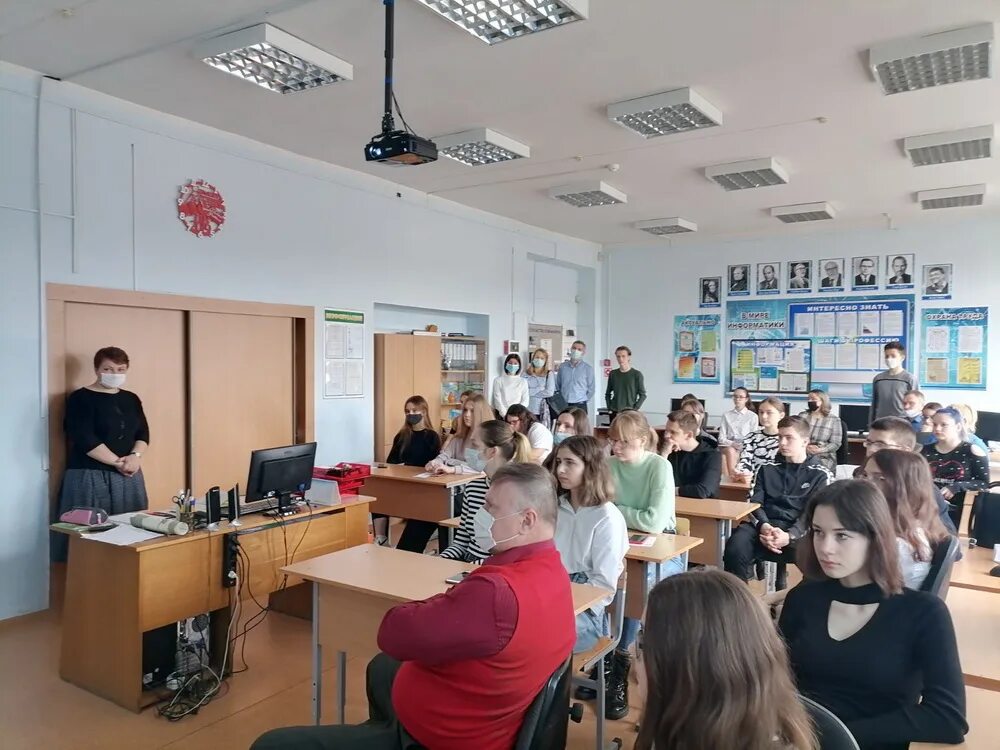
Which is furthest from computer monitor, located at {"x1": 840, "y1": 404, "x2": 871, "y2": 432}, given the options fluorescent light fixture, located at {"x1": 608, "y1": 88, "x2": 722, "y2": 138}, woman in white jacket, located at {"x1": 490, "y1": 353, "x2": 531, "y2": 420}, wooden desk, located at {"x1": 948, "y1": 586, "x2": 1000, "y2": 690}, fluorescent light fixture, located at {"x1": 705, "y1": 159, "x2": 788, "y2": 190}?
wooden desk, located at {"x1": 948, "y1": 586, "x2": 1000, "y2": 690}

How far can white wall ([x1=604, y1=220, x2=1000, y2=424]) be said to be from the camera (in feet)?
27.0

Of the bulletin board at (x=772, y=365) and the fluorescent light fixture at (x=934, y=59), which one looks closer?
the fluorescent light fixture at (x=934, y=59)

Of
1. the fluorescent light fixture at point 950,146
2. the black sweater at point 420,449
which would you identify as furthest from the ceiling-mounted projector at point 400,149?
the fluorescent light fixture at point 950,146

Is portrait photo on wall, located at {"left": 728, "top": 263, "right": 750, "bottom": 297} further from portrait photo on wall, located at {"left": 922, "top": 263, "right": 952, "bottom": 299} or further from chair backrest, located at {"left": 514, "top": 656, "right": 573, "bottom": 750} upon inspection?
chair backrest, located at {"left": 514, "top": 656, "right": 573, "bottom": 750}

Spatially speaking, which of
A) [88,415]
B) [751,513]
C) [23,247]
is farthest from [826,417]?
[23,247]

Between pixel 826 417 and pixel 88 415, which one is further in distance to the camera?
pixel 826 417

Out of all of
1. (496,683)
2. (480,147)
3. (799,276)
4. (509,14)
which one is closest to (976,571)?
(496,683)

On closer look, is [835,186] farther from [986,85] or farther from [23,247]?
[23,247]

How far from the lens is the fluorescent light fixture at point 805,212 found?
25.3ft

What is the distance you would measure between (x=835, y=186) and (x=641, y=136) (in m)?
2.68

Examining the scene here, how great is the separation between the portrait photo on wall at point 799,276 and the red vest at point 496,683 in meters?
8.40

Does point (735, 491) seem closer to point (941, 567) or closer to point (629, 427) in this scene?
point (629, 427)

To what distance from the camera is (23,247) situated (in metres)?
4.30

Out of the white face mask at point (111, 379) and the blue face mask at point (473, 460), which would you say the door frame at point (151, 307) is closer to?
the white face mask at point (111, 379)
